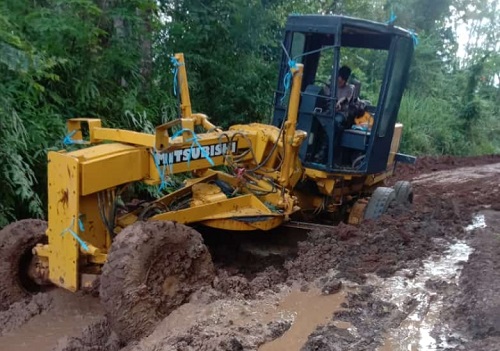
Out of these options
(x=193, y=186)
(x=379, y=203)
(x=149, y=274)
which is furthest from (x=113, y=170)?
(x=379, y=203)

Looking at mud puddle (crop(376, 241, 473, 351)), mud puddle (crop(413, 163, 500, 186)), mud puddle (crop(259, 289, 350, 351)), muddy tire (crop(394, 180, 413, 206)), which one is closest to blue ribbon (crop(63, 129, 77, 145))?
mud puddle (crop(259, 289, 350, 351))

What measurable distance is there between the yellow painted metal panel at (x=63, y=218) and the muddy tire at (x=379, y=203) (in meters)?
3.60

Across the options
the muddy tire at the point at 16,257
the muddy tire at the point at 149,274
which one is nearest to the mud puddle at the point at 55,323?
the muddy tire at the point at 16,257

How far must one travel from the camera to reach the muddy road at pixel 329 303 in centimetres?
388

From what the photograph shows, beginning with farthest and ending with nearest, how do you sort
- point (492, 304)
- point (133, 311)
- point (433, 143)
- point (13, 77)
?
1. point (433, 143)
2. point (13, 77)
3. point (492, 304)
4. point (133, 311)

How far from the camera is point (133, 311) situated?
391cm

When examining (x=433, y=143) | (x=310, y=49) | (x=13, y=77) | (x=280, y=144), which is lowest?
(x=433, y=143)

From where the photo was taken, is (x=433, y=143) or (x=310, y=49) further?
(x=433, y=143)

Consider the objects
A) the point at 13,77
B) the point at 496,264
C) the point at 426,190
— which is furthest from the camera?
the point at 426,190

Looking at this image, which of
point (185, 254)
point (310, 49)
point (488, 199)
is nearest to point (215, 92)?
point (310, 49)

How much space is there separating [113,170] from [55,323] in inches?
50.8

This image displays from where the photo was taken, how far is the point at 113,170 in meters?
4.41

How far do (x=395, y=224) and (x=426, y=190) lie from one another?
15.4ft

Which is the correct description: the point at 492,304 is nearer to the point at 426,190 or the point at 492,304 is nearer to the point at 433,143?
the point at 426,190
